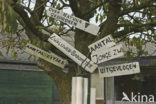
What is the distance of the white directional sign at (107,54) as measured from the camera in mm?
4195

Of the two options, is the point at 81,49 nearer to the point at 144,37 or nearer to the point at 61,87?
the point at 61,87

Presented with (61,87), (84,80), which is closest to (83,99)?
(84,80)

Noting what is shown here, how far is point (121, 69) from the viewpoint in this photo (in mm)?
4309

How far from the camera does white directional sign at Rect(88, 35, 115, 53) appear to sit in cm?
426

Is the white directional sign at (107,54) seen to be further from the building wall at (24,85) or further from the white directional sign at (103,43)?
the building wall at (24,85)

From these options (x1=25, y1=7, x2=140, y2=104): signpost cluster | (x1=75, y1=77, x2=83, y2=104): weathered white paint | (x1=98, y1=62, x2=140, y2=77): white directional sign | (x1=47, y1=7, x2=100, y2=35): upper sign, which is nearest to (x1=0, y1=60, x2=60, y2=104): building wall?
(x1=47, y1=7, x2=100, y2=35): upper sign

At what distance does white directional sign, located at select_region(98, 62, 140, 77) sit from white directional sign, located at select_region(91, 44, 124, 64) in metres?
0.18

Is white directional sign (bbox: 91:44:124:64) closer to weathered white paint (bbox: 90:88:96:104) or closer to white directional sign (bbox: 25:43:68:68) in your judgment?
weathered white paint (bbox: 90:88:96:104)

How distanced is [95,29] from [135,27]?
1.46 metres

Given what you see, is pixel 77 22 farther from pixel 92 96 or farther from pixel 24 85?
pixel 24 85

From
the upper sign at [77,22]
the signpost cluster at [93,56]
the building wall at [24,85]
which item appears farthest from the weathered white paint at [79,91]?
the building wall at [24,85]

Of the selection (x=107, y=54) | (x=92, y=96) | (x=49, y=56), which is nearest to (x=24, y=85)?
(x=49, y=56)

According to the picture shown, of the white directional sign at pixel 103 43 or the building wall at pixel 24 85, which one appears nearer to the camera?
the white directional sign at pixel 103 43

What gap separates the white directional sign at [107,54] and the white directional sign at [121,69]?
0.18 m
